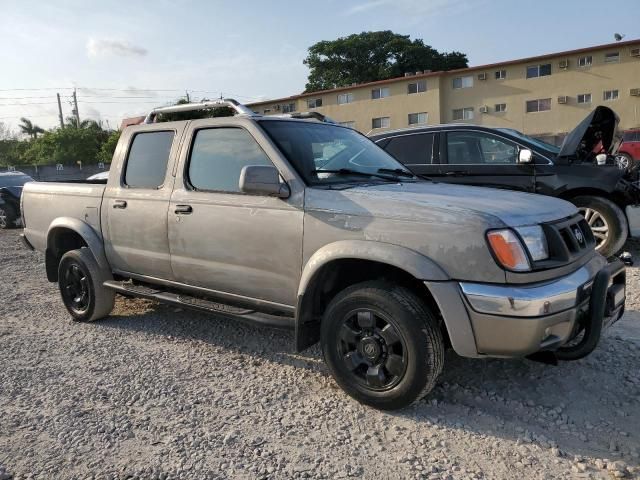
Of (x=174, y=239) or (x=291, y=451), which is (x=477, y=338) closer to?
(x=291, y=451)

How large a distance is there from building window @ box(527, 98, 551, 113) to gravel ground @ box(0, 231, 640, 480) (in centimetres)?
3243

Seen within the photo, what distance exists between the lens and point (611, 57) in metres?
31.1

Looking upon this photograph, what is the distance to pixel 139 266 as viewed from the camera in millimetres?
4488

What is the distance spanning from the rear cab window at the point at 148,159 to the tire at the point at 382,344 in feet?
6.64

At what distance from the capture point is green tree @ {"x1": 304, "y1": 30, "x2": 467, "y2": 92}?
5247cm

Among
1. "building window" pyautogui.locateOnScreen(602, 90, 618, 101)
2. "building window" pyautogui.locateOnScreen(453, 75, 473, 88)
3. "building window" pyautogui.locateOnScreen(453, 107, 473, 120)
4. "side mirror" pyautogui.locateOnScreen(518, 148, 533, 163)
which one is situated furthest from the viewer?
"building window" pyautogui.locateOnScreen(453, 107, 473, 120)

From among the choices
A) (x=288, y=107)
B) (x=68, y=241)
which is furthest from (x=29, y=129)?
(x=68, y=241)

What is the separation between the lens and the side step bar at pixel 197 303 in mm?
3518

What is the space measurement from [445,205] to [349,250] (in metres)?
0.61

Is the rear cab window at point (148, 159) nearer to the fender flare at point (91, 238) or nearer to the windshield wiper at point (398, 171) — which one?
the fender flare at point (91, 238)

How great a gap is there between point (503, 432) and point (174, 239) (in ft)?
8.87

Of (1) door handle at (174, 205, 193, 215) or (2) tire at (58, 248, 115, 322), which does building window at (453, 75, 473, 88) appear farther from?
(1) door handle at (174, 205, 193, 215)

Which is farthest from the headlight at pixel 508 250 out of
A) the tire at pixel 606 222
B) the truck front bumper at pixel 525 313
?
the tire at pixel 606 222

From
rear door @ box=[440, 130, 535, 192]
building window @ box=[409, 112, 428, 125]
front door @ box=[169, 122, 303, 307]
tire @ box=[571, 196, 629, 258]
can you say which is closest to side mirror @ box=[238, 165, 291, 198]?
front door @ box=[169, 122, 303, 307]
